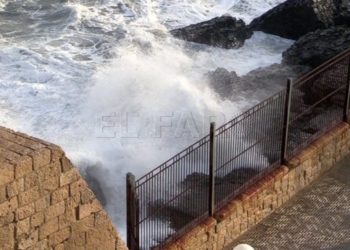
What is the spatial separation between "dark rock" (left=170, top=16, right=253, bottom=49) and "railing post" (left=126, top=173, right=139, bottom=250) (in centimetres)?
1285

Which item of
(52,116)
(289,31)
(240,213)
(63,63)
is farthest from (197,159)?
(289,31)

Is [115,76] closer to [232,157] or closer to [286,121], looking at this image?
[286,121]

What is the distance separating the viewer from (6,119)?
1688cm

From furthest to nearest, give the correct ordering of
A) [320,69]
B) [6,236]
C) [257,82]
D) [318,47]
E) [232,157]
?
[318,47] → [257,82] → [320,69] → [232,157] → [6,236]

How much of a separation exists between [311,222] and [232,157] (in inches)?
64.5

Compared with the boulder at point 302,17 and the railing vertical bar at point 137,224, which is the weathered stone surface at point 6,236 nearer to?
the railing vertical bar at point 137,224

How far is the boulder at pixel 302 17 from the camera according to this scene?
21922 millimetres

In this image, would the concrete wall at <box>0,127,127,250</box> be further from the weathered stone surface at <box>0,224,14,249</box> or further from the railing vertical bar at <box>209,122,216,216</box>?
the railing vertical bar at <box>209,122,216,216</box>

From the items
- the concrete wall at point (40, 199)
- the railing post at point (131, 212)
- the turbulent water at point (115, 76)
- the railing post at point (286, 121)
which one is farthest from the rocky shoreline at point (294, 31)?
the concrete wall at point (40, 199)

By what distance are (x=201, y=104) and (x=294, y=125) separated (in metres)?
3.59

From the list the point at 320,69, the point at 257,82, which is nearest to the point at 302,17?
the point at 257,82

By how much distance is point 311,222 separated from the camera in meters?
11.4

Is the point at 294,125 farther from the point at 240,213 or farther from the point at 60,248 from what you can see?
the point at 60,248

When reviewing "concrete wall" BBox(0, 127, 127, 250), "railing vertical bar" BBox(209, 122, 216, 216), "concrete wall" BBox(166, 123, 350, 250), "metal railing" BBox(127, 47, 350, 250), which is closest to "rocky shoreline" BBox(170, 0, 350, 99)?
"metal railing" BBox(127, 47, 350, 250)
